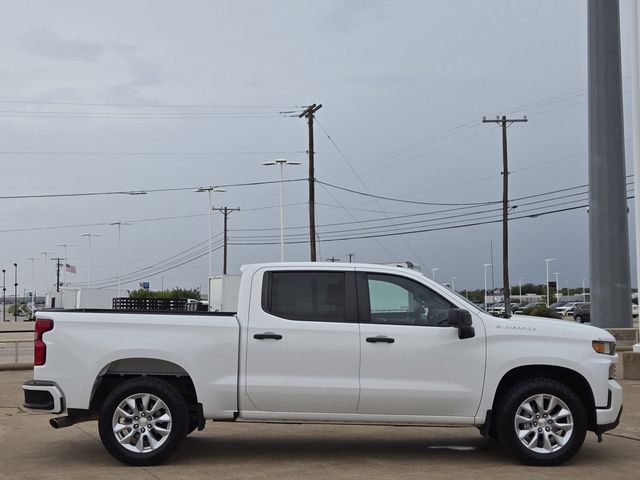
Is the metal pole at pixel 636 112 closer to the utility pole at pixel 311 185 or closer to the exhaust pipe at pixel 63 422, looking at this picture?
the exhaust pipe at pixel 63 422

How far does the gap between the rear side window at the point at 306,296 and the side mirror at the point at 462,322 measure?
108cm

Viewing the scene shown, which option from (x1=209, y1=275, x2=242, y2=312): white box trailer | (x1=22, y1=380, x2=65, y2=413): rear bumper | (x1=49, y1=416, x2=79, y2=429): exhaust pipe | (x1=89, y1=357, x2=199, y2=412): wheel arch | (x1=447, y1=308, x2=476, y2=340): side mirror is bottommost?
(x1=49, y1=416, x2=79, y2=429): exhaust pipe

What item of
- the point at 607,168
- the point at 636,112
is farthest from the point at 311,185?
the point at 636,112

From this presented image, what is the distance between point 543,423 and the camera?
872 cm

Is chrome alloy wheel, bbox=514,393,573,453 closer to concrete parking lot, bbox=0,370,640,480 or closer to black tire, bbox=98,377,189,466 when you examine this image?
concrete parking lot, bbox=0,370,640,480

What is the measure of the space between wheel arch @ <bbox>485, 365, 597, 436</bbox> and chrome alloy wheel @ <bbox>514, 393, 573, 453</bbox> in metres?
0.25

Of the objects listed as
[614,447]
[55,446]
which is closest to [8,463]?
[55,446]

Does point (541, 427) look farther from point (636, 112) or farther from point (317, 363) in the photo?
point (636, 112)

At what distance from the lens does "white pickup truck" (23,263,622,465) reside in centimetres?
863

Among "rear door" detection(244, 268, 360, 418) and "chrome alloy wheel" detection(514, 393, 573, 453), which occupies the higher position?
"rear door" detection(244, 268, 360, 418)

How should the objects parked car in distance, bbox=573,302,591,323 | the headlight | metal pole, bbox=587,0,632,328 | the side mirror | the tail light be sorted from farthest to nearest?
1. parked car in distance, bbox=573,302,591,323
2. metal pole, bbox=587,0,632,328
3. the headlight
4. the tail light
5. the side mirror

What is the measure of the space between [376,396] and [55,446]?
3.81m

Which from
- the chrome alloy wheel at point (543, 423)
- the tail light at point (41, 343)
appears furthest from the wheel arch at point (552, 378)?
the tail light at point (41, 343)

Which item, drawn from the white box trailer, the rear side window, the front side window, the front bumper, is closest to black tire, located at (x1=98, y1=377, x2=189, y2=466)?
the rear side window
